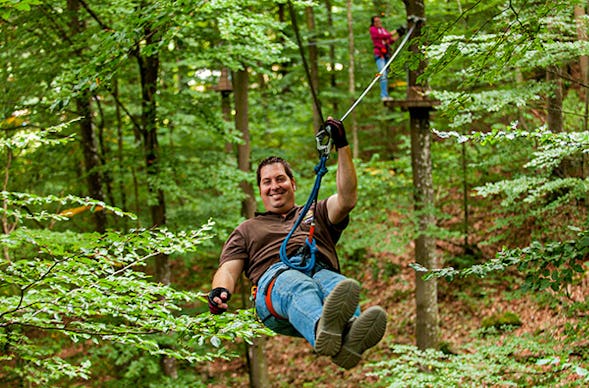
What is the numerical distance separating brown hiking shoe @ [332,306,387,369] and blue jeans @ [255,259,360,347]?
0.49 feet

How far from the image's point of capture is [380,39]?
8891mm

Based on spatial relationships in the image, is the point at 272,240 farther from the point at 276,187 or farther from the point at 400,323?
the point at 400,323

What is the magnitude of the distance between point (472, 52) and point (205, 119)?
14.9 feet

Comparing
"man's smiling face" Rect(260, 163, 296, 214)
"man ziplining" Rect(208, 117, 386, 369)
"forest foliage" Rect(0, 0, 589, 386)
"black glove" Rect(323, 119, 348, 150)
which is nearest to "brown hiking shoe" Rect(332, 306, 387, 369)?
"man ziplining" Rect(208, 117, 386, 369)

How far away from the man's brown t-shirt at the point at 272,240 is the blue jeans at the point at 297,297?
0.12m

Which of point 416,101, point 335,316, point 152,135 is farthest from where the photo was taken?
point 152,135

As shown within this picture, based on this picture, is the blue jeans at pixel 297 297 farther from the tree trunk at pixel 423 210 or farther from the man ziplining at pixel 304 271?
the tree trunk at pixel 423 210

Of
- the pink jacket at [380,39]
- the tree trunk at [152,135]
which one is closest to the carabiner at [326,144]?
the tree trunk at [152,135]

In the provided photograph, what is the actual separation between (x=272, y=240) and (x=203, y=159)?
17.3 ft

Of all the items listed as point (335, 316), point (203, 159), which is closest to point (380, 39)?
point (203, 159)

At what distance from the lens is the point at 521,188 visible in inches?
251

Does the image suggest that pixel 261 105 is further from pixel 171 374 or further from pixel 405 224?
pixel 171 374

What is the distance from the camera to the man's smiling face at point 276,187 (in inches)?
140

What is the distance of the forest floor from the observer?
8492 mm
